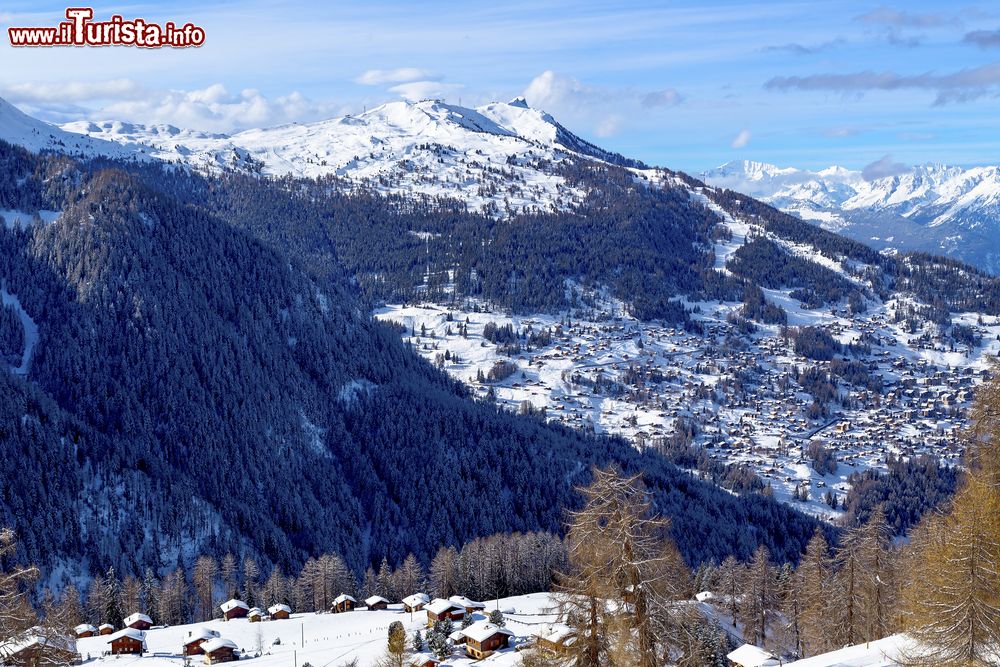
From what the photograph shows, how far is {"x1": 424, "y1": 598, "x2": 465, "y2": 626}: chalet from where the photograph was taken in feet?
276

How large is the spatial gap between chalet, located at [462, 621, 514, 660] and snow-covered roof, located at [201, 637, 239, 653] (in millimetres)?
21918

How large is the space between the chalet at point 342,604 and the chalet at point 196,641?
1939cm

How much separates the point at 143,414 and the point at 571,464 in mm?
85145

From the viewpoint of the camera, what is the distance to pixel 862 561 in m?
62.6

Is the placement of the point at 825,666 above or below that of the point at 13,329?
below

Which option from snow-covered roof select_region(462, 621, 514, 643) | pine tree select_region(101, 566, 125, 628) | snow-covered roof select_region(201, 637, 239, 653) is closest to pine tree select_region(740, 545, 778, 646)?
snow-covered roof select_region(462, 621, 514, 643)

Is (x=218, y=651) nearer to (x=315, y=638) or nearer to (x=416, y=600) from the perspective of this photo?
(x=315, y=638)

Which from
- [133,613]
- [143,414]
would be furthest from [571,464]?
[133,613]

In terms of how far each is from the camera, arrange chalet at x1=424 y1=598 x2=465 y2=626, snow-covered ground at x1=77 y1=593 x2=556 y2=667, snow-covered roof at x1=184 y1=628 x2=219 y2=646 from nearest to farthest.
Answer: snow-covered ground at x1=77 y1=593 x2=556 y2=667
snow-covered roof at x1=184 y1=628 x2=219 y2=646
chalet at x1=424 y1=598 x2=465 y2=626

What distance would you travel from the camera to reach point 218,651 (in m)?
78.4

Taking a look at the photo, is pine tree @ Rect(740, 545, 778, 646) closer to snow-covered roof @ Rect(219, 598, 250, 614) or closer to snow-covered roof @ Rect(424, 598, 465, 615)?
snow-covered roof @ Rect(424, 598, 465, 615)

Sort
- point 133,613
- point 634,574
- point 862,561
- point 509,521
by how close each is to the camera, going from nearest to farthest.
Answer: point 634,574 < point 862,561 < point 133,613 < point 509,521

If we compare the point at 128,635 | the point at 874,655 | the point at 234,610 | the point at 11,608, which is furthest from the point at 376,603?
the point at 11,608

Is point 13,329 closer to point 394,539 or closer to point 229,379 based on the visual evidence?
point 229,379
